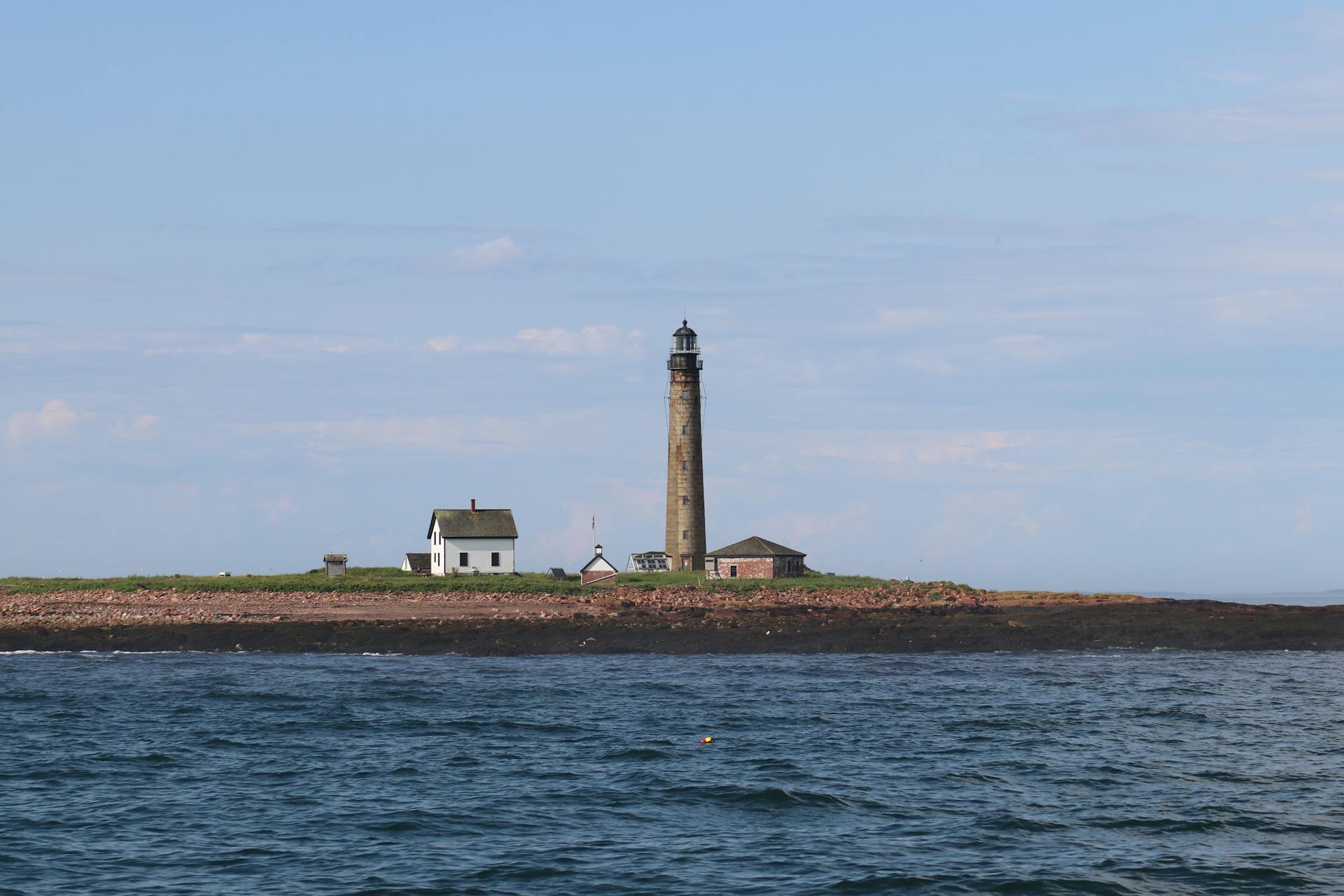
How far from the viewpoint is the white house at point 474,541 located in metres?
82.6

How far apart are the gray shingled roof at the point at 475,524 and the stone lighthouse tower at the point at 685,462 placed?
12610mm

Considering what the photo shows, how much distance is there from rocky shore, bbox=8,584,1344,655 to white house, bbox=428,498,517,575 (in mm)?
10586

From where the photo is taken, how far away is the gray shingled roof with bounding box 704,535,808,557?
83.6 m

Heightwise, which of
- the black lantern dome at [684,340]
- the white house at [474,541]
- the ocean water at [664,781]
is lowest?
the ocean water at [664,781]

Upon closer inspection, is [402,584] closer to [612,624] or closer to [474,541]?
[474,541]

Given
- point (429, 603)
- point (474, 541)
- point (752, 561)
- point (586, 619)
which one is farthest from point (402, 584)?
point (752, 561)

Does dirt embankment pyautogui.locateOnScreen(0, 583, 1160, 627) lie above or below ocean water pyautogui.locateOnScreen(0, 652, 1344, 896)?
above

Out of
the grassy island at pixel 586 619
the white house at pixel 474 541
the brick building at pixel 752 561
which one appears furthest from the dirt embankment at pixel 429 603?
the white house at pixel 474 541

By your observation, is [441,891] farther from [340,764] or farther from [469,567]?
[469,567]

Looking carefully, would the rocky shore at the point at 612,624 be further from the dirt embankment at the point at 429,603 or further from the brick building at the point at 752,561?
the brick building at the point at 752,561

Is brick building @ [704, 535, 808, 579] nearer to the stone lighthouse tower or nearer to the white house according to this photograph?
the stone lighthouse tower

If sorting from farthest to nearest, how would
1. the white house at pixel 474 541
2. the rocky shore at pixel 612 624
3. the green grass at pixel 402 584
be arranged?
the white house at pixel 474 541
the green grass at pixel 402 584
the rocky shore at pixel 612 624

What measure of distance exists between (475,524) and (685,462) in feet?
53.0

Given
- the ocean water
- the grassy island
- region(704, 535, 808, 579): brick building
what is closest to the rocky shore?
the grassy island
